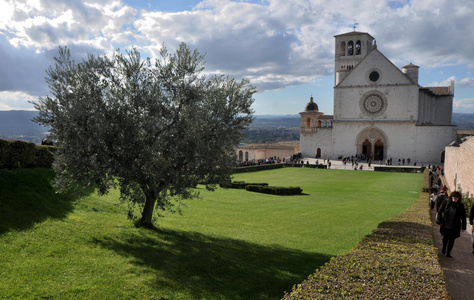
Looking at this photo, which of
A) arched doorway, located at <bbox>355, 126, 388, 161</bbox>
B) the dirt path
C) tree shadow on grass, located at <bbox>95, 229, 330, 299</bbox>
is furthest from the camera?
arched doorway, located at <bbox>355, 126, 388, 161</bbox>

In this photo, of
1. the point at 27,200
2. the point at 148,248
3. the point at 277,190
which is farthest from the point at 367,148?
the point at 27,200

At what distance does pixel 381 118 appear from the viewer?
5116 centimetres

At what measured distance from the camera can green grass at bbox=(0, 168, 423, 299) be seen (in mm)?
6523

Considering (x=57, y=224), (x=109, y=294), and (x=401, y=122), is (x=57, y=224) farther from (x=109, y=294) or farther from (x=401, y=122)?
(x=401, y=122)

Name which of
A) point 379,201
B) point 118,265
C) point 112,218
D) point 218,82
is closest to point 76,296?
point 118,265

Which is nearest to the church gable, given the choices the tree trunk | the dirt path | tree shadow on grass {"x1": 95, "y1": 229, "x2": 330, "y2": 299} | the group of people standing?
the dirt path

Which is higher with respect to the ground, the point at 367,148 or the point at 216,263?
the point at 367,148

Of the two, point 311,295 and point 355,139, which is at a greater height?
point 355,139

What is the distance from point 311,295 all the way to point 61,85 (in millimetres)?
7570

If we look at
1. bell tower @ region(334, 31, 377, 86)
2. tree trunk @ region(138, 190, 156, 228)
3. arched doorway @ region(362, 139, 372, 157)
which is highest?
bell tower @ region(334, 31, 377, 86)

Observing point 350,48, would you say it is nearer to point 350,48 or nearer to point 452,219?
point 350,48

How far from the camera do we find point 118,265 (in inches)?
289

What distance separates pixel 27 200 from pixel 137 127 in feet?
12.8

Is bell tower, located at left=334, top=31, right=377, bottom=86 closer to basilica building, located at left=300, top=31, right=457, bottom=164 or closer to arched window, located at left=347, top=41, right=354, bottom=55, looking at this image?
arched window, located at left=347, top=41, right=354, bottom=55
